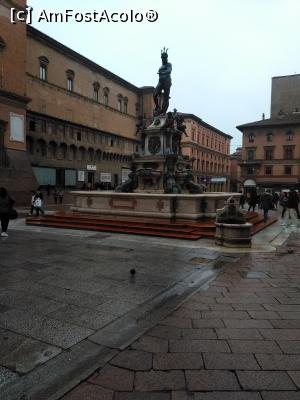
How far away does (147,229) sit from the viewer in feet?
42.7

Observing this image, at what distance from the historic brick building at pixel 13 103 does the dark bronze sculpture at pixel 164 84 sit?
44.3 feet

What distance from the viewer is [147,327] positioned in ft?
15.6

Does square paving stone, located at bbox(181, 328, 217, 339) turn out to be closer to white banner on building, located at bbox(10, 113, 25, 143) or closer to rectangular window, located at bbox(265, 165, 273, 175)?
white banner on building, located at bbox(10, 113, 25, 143)

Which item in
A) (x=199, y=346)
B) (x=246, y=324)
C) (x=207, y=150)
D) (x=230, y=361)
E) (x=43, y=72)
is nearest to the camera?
(x=230, y=361)

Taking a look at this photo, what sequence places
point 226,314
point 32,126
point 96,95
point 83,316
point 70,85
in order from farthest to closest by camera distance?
1. point 96,95
2. point 70,85
3. point 32,126
4. point 226,314
5. point 83,316

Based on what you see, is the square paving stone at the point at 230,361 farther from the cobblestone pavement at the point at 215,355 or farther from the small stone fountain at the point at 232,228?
the small stone fountain at the point at 232,228

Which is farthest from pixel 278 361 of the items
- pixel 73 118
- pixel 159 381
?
pixel 73 118

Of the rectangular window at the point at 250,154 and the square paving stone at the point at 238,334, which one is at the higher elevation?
the rectangular window at the point at 250,154

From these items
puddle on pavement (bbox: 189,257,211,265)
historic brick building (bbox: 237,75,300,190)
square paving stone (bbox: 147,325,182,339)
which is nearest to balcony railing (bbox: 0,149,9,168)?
puddle on pavement (bbox: 189,257,211,265)

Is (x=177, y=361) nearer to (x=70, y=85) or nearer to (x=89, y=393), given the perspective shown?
(x=89, y=393)

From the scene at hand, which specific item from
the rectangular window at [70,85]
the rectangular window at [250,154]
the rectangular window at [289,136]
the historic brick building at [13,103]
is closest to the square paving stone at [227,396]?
the historic brick building at [13,103]

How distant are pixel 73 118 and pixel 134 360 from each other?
42623 millimetres

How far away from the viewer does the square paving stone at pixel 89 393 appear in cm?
315

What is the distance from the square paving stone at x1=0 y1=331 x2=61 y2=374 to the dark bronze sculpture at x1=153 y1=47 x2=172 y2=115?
1611 centimetres
